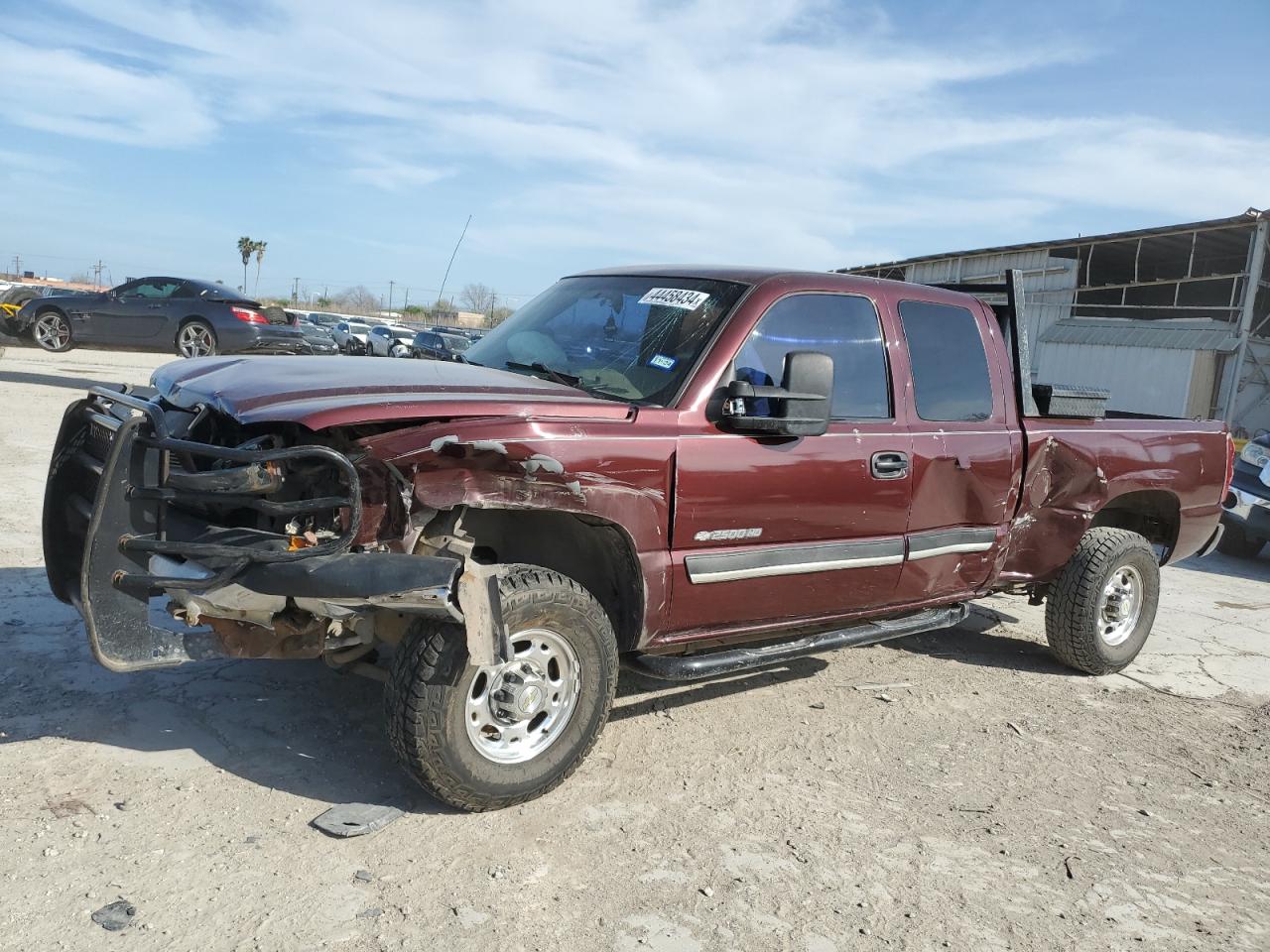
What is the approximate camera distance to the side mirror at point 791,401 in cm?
371

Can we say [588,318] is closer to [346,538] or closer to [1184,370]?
[346,538]

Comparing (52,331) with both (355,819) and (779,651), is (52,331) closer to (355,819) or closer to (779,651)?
(355,819)

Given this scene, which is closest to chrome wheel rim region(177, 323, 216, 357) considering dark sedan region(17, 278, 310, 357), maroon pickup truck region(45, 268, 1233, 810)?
dark sedan region(17, 278, 310, 357)

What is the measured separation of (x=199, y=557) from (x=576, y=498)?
119 cm

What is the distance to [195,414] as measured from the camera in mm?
3605

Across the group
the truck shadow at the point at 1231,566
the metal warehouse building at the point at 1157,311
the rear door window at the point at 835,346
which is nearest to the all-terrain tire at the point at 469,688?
the rear door window at the point at 835,346

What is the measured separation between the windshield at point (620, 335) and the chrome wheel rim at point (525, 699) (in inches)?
39.2

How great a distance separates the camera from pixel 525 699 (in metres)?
3.44

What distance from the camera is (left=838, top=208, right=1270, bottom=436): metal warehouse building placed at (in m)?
20.8

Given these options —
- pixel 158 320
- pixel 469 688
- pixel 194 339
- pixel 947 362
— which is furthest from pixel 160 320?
pixel 469 688

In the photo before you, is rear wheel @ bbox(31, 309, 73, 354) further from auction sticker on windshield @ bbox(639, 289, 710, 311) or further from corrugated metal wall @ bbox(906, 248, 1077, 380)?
corrugated metal wall @ bbox(906, 248, 1077, 380)

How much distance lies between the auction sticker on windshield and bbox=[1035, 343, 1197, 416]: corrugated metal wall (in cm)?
1862

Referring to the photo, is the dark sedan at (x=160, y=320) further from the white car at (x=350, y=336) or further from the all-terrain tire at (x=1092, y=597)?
the all-terrain tire at (x=1092, y=597)

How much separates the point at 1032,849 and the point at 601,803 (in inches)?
58.8
